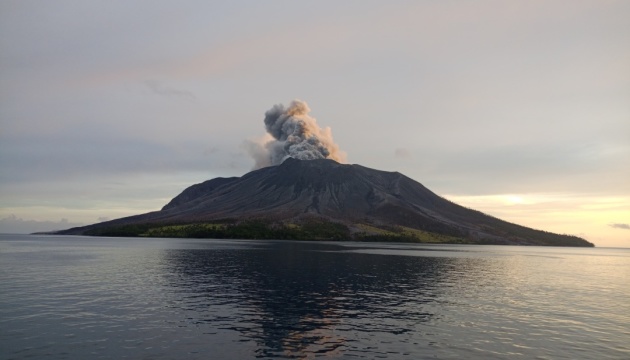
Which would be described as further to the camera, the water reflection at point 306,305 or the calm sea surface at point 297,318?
the water reflection at point 306,305

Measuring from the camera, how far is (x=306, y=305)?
172 ft

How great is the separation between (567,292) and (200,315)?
61.8 meters

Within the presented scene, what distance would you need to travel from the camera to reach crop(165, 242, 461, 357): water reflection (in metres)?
37.7

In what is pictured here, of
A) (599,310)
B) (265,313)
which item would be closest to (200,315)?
(265,313)

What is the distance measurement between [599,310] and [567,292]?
17.4 metres

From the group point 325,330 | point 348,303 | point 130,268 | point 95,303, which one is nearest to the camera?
point 325,330

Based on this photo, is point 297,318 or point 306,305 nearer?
point 297,318

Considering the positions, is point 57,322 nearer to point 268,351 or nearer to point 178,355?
point 178,355

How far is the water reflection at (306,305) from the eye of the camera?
37719 millimetres

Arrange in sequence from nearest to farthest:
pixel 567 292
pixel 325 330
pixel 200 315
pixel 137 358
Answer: pixel 137 358, pixel 325 330, pixel 200 315, pixel 567 292

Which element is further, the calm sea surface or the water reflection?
the water reflection

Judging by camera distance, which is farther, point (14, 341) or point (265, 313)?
point (265, 313)

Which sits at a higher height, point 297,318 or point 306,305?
point 306,305

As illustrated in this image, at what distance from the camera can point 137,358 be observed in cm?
3089
